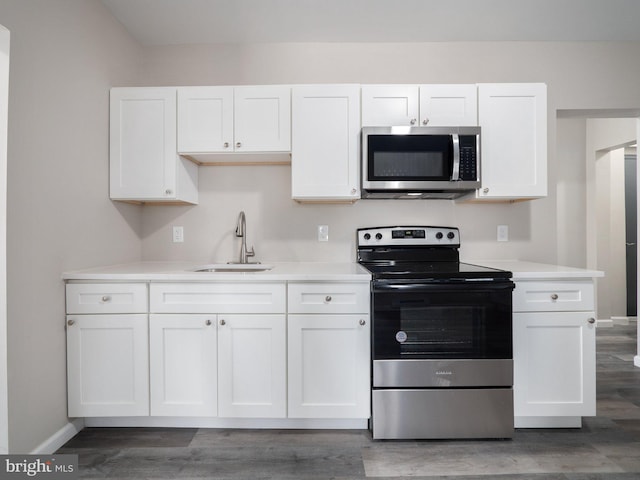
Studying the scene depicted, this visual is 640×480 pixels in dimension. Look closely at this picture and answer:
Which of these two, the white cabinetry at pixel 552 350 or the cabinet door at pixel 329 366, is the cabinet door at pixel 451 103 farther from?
the cabinet door at pixel 329 366

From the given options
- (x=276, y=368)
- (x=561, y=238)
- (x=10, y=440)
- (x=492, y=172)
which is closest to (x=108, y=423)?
(x=10, y=440)

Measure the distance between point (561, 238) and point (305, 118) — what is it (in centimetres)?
373

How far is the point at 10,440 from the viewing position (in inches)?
63.6

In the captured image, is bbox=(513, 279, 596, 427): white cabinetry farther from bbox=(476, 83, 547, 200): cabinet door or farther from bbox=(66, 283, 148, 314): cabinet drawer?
bbox=(66, 283, 148, 314): cabinet drawer

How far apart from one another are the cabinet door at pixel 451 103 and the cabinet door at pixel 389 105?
0.06m

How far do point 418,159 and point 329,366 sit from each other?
1.36m

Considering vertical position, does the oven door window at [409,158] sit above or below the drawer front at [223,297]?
above

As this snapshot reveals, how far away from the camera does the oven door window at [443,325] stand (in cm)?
195

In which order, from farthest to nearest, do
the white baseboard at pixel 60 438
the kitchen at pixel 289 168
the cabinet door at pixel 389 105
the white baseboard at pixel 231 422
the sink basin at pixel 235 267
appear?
the kitchen at pixel 289 168 < the sink basin at pixel 235 267 < the cabinet door at pixel 389 105 < the white baseboard at pixel 231 422 < the white baseboard at pixel 60 438

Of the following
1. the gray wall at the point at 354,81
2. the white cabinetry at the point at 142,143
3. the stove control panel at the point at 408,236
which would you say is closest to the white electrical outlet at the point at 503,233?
the gray wall at the point at 354,81

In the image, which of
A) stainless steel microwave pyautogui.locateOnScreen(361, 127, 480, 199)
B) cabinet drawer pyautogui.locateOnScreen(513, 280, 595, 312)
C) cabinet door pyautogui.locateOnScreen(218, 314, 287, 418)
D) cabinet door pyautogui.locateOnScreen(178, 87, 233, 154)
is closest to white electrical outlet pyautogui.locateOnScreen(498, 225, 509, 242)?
stainless steel microwave pyautogui.locateOnScreen(361, 127, 480, 199)

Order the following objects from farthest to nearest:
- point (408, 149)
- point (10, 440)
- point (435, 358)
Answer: point (408, 149)
point (435, 358)
point (10, 440)

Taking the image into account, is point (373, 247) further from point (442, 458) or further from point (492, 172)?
point (442, 458)

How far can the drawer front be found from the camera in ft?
6.59
